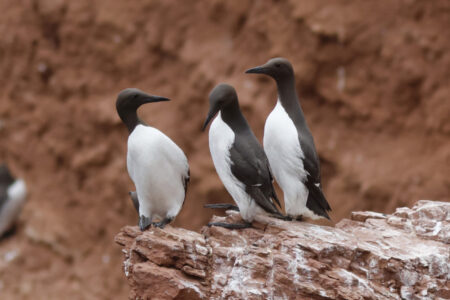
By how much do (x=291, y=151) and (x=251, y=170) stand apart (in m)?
0.43

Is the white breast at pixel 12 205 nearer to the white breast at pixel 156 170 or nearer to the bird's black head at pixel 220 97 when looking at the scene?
the white breast at pixel 156 170

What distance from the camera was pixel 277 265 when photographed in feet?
15.2

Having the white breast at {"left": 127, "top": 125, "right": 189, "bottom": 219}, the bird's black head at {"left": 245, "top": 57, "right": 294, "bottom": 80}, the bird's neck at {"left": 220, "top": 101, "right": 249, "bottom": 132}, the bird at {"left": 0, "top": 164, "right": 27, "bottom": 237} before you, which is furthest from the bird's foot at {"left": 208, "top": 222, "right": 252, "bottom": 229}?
the bird at {"left": 0, "top": 164, "right": 27, "bottom": 237}

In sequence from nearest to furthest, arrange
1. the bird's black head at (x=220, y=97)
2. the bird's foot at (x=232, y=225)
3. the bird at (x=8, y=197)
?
1. the bird's black head at (x=220, y=97)
2. the bird's foot at (x=232, y=225)
3. the bird at (x=8, y=197)

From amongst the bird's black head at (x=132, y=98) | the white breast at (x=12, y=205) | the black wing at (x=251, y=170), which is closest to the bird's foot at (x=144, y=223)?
the black wing at (x=251, y=170)

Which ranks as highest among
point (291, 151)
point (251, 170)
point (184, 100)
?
point (184, 100)

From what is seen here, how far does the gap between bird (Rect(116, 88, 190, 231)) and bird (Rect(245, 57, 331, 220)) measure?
31.1 inches

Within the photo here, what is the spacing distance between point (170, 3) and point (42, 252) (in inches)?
198

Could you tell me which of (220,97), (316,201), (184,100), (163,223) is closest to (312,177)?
(316,201)

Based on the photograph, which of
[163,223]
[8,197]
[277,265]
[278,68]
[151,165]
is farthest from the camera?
[8,197]

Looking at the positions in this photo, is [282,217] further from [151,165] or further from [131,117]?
[131,117]

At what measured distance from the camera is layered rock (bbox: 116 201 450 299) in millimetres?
4602

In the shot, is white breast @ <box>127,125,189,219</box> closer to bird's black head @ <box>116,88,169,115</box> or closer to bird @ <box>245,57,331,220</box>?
bird's black head @ <box>116,88,169,115</box>

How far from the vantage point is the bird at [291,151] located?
5.01 metres
